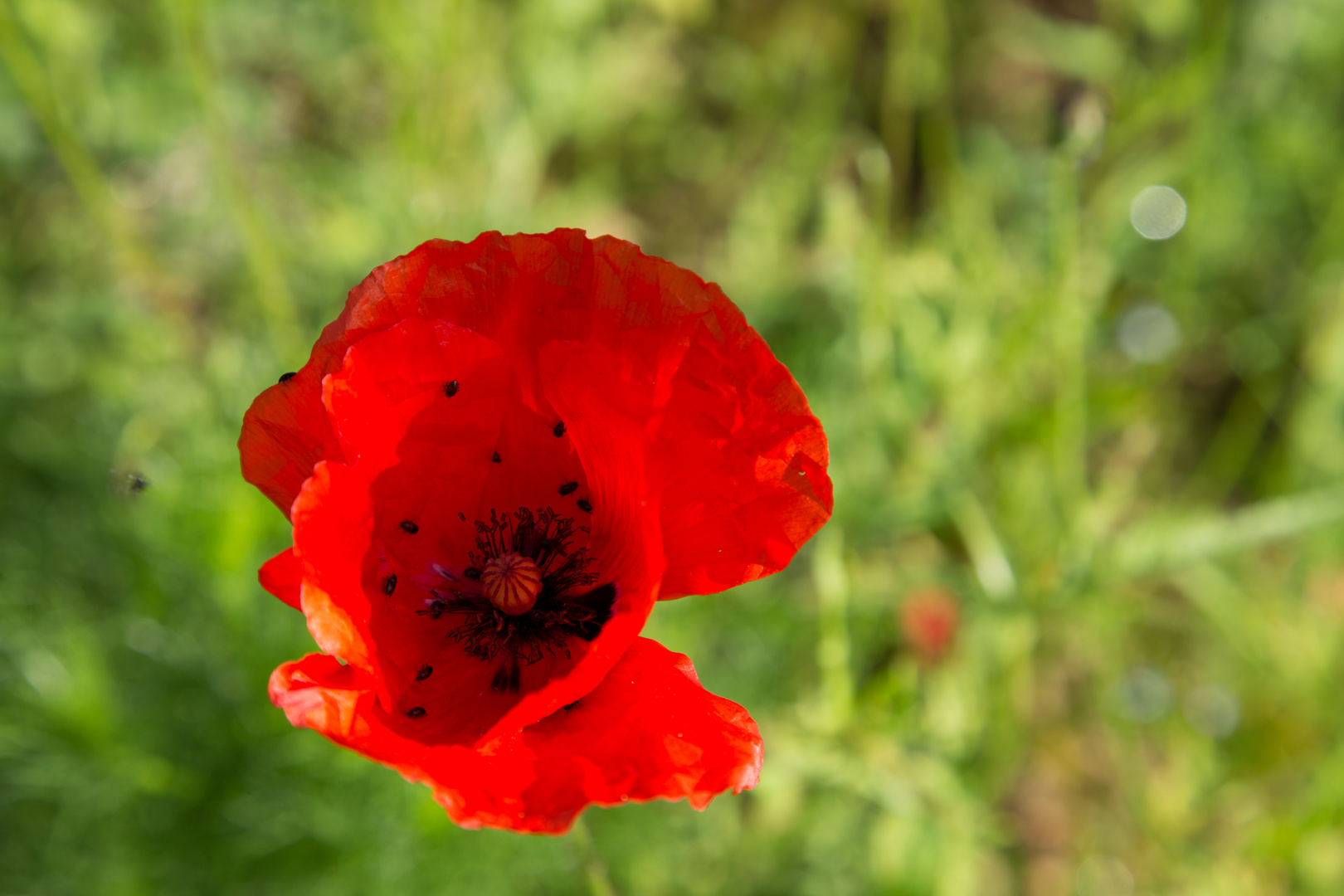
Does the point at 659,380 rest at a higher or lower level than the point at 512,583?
higher

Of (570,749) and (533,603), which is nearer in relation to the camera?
(570,749)

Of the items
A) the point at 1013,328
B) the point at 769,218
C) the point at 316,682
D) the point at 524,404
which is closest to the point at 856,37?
the point at 769,218

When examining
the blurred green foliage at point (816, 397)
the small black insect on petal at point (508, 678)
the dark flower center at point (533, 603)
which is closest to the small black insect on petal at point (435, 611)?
the dark flower center at point (533, 603)

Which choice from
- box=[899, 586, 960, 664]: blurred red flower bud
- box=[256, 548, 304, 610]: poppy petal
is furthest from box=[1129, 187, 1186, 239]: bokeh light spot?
box=[256, 548, 304, 610]: poppy petal

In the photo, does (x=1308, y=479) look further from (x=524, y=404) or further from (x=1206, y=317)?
(x=524, y=404)

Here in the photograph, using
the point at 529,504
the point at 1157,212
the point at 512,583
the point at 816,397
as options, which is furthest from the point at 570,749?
the point at 1157,212


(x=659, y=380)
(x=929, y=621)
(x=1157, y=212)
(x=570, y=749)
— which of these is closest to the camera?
(x=570, y=749)

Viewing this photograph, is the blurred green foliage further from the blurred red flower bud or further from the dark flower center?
the dark flower center

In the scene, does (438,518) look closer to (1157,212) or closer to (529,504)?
(529,504)
